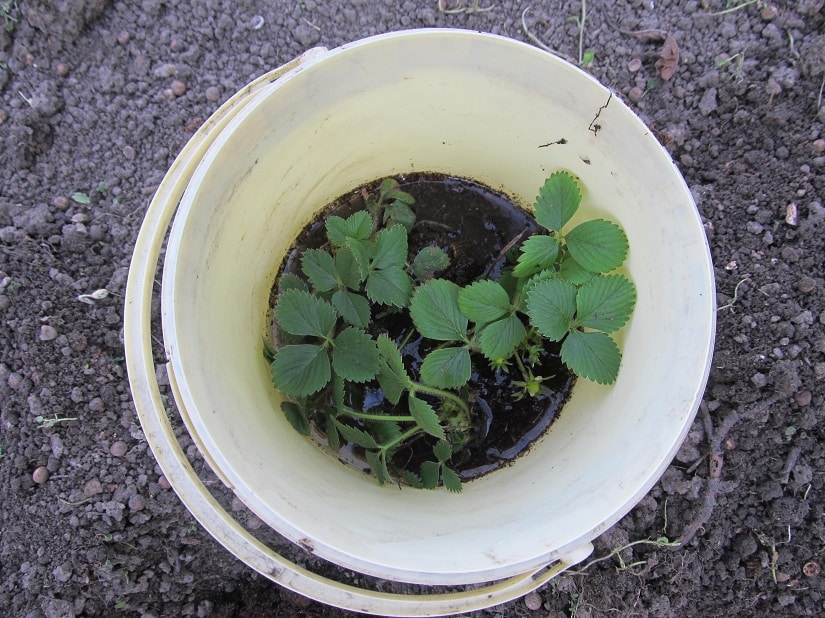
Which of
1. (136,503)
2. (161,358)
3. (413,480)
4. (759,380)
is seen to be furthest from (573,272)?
(136,503)

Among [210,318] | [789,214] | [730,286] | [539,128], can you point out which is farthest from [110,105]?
[789,214]

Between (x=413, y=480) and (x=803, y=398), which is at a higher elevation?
(x=803, y=398)

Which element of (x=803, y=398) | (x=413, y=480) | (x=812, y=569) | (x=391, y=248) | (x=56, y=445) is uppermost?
(x=391, y=248)

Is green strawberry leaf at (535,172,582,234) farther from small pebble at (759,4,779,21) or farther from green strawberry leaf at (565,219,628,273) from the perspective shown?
small pebble at (759,4,779,21)

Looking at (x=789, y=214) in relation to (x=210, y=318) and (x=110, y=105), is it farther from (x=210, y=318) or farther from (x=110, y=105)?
(x=110, y=105)

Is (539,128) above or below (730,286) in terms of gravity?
above

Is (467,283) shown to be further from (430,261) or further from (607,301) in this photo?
Answer: (607,301)
